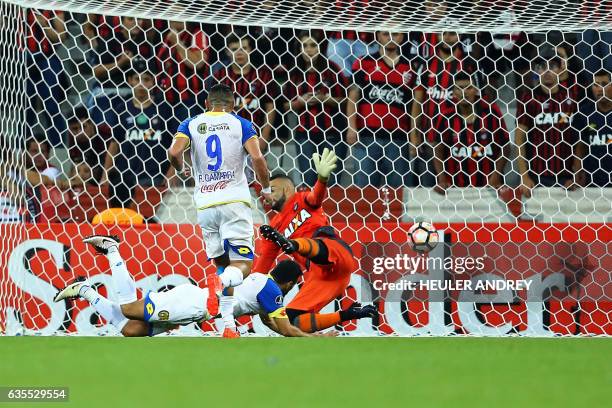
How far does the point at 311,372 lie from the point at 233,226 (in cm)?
255

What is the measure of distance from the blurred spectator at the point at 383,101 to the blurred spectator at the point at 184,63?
1271mm

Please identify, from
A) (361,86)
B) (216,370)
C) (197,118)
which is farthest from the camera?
(361,86)

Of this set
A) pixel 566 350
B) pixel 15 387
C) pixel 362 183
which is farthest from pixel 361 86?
pixel 15 387

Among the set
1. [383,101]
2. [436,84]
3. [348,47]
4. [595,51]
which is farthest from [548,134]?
[348,47]

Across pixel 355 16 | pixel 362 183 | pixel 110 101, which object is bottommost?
pixel 362 183

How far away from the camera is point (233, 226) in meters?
6.38

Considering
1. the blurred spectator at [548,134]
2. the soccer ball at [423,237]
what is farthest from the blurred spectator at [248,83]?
the blurred spectator at [548,134]

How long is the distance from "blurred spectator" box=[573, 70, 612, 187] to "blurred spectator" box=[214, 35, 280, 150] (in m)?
2.45

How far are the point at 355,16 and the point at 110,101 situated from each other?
2529 millimetres

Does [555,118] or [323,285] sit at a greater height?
[555,118]

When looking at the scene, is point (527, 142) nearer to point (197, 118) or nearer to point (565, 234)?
point (565, 234)

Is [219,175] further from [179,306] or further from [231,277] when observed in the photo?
[179,306]

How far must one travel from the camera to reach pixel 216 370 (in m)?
3.99

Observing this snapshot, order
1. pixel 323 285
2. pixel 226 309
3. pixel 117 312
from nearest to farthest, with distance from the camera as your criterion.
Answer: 1. pixel 117 312
2. pixel 226 309
3. pixel 323 285
